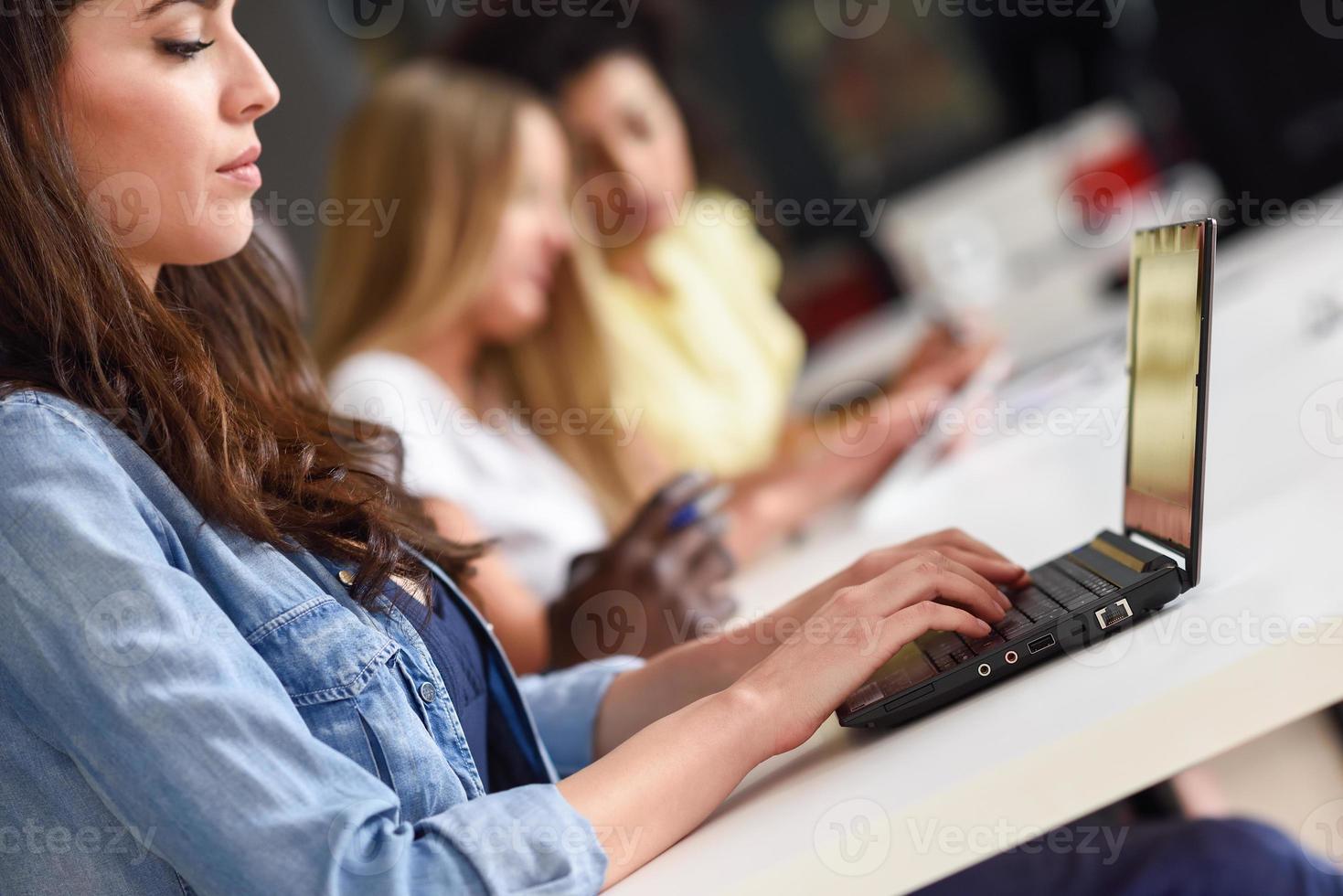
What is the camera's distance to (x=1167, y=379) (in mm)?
811

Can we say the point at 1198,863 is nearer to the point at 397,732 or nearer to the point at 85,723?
the point at 397,732

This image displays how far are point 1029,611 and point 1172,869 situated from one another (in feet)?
0.87

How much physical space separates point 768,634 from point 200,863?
42 cm

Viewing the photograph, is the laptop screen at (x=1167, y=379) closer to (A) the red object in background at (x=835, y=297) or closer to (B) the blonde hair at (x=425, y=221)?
(B) the blonde hair at (x=425, y=221)

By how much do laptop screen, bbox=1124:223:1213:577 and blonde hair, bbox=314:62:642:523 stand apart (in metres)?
0.96

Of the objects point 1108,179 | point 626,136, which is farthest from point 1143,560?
point 1108,179

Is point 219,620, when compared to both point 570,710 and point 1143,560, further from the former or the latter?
point 1143,560

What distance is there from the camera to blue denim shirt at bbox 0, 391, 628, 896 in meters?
0.58

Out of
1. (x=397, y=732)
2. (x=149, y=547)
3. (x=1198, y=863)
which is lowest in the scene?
(x=1198, y=863)

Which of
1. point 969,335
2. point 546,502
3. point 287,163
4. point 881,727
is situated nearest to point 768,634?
point 881,727

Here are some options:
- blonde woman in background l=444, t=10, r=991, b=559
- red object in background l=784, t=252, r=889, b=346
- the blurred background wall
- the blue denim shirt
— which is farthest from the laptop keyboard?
red object in background l=784, t=252, r=889, b=346

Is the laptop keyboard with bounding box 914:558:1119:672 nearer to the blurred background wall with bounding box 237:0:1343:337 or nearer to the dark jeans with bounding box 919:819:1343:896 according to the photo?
the dark jeans with bounding box 919:819:1343:896

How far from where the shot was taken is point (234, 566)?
0.70m

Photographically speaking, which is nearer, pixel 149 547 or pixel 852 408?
pixel 149 547
